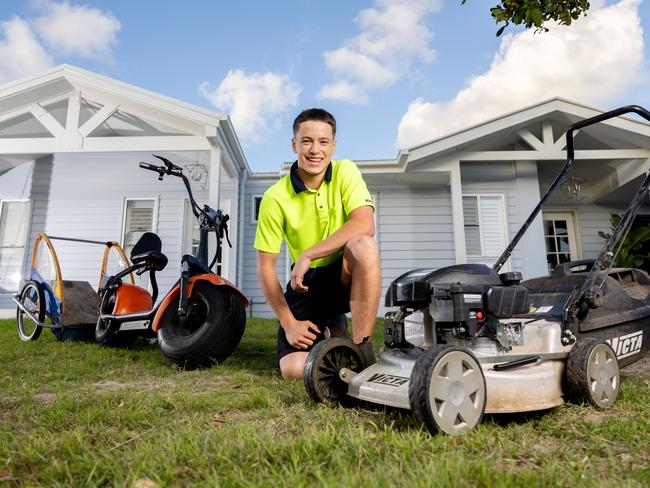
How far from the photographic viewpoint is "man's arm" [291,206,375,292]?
219cm

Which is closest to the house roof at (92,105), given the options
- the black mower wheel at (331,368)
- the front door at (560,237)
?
the black mower wheel at (331,368)

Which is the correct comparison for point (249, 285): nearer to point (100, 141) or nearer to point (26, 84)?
point (100, 141)

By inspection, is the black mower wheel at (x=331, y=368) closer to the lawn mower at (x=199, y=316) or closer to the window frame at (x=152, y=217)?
the lawn mower at (x=199, y=316)

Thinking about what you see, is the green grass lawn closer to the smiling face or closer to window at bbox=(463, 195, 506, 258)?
the smiling face

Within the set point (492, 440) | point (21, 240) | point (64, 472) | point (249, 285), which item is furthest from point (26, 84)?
point (492, 440)

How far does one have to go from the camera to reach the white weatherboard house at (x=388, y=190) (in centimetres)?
878

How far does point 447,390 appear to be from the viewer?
5.08 ft

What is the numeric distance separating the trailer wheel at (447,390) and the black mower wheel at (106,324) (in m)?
3.36

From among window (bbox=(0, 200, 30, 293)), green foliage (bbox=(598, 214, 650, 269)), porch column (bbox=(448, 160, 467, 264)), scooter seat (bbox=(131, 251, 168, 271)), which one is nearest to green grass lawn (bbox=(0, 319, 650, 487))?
scooter seat (bbox=(131, 251, 168, 271))

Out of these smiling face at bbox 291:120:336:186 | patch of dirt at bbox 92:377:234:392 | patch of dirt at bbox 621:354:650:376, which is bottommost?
patch of dirt at bbox 92:377:234:392

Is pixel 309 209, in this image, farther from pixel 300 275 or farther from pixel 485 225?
pixel 485 225

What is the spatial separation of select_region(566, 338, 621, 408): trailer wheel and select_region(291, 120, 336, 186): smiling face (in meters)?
1.56

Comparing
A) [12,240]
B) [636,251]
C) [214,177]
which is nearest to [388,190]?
[214,177]

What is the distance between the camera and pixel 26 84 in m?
8.16
